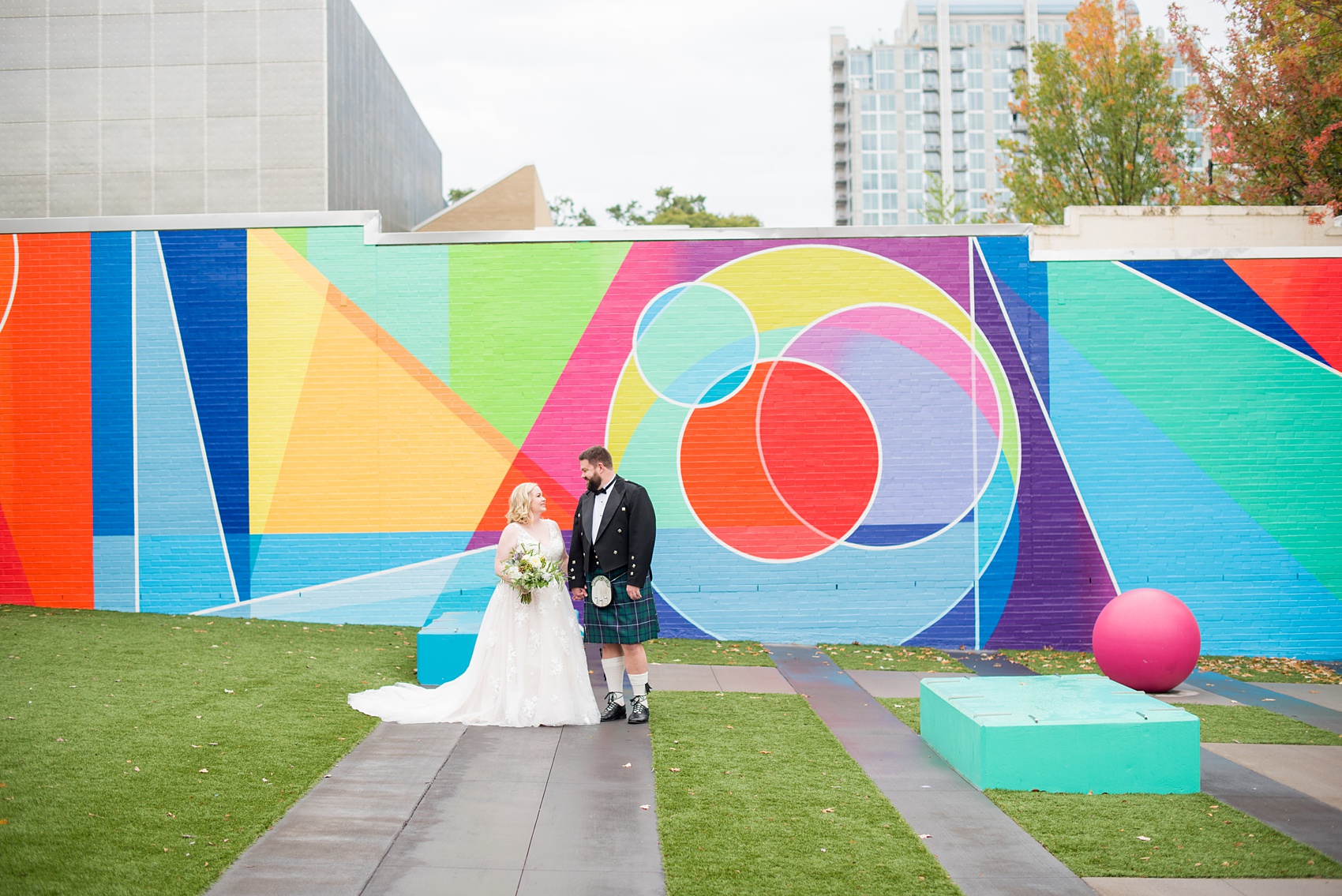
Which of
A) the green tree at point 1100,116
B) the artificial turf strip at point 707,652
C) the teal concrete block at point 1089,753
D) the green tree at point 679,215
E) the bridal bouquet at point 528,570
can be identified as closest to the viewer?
the teal concrete block at point 1089,753

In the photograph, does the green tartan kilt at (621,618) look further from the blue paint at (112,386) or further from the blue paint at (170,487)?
the blue paint at (112,386)

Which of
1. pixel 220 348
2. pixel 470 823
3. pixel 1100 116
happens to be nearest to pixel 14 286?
pixel 220 348

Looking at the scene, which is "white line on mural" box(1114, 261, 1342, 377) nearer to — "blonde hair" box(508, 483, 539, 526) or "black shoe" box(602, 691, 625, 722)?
"blonde hair" box(508, 483, 539, 526)

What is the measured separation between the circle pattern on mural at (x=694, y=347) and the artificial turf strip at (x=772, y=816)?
4.50 meters

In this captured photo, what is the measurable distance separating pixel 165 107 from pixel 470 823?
11.3m

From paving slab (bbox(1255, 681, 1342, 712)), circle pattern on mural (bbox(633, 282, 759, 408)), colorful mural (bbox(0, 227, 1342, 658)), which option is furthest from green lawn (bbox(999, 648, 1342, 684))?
circle pattern on mural (bbox(633, 282, 759, 408))

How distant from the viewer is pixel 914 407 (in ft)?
36.5

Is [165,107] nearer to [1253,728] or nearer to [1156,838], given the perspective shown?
[1156,838]

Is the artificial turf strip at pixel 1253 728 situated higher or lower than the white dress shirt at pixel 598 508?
lower

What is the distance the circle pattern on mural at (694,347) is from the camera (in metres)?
11.1

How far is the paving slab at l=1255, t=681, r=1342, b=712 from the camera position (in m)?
8.54

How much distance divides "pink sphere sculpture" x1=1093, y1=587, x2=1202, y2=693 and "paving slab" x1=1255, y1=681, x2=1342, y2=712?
1131 mm

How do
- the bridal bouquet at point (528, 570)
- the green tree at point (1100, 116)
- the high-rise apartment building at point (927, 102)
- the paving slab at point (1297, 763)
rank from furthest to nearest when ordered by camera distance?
the high-rise apartment building at point (927, 102) → the green tree at point (1100, 116) → the bridal bouquet at point (528, 570) → the paving slab at point (1297, 763)

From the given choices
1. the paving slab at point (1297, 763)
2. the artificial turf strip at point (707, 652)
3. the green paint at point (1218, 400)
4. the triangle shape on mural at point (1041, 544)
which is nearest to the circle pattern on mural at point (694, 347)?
the artificial turf strip at point (707, 652)
